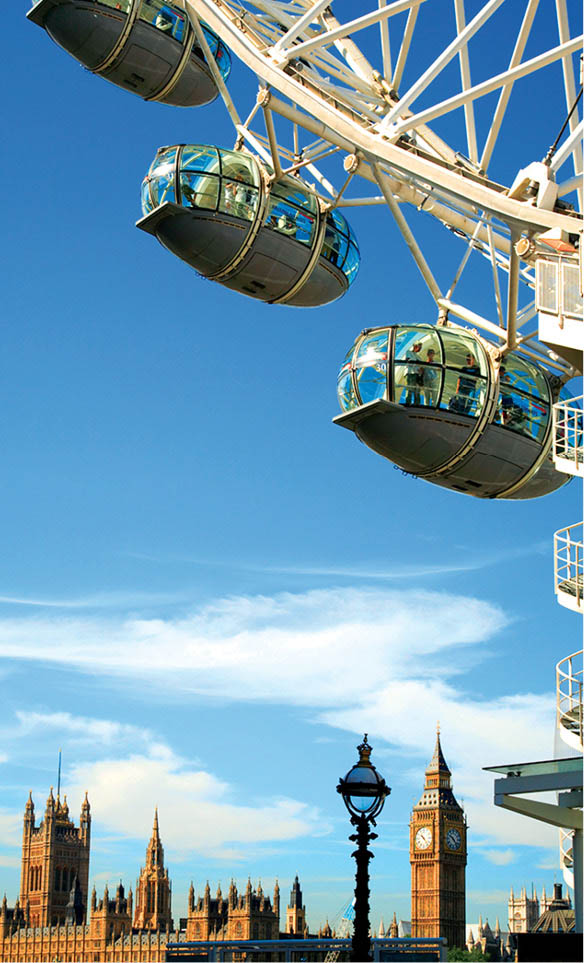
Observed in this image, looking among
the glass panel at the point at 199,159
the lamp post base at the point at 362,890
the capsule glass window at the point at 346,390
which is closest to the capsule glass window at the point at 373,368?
the capsule glass window at the point at 346,390

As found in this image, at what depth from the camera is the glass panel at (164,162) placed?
52.3ft

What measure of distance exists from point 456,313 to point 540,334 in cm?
312

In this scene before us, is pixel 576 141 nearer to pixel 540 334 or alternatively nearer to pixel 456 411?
pixel 540 334

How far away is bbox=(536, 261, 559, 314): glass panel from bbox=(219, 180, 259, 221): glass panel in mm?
4237

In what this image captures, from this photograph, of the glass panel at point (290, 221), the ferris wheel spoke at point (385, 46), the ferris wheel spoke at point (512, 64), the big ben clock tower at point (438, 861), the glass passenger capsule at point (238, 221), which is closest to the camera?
the ferris wheel spoke at point (512, 64)

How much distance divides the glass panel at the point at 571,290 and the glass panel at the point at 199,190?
4685 millimetres

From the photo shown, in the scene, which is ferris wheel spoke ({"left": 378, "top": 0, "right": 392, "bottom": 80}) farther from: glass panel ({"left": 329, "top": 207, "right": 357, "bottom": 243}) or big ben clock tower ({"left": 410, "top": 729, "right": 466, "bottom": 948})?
big ben clock tower ({"left": 410, "top": 729, "right": 466, "bottom": 948})

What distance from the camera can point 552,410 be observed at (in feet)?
49.0

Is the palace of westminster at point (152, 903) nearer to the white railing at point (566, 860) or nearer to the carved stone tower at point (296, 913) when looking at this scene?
the carved stone tower at point (296, 913)

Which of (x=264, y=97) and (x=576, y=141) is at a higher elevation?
(x=264, y=97)

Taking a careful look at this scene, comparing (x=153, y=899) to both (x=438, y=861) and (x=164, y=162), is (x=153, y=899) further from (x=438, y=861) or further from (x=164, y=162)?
(x=164, y=162)

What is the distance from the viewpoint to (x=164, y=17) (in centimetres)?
1731

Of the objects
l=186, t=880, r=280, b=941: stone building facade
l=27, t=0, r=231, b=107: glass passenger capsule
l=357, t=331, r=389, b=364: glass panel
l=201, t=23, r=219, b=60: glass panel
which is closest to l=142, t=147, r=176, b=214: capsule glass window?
l=27, t=0, r=231, b=107: glass passenger capsule

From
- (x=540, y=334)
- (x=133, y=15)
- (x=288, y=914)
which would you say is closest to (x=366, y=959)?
(x=540, y=334)
